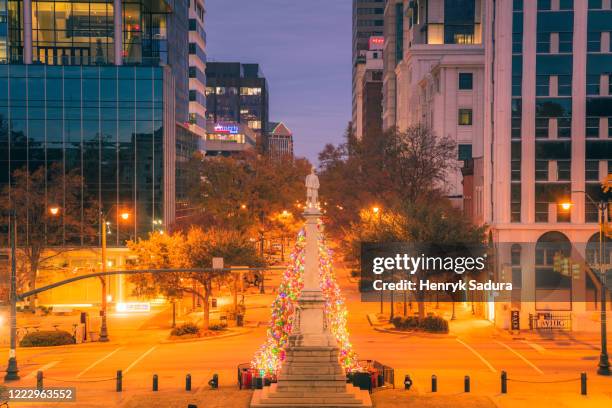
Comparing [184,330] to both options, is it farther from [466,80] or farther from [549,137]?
[466,80]

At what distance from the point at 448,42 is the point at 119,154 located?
159ft

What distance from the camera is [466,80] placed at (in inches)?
3201

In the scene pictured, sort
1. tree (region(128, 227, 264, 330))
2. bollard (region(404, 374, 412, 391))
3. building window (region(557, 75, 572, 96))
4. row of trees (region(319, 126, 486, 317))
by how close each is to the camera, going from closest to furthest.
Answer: bollard (region(404, 374, 412, 391)) → tree (region(128, 227, 264, 330)) → row of trees (region(319, 126, 486, 317)) → building window (region(557, 75, 572, 96))

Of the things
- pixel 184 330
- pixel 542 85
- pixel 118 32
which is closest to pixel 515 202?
pixel 542 85

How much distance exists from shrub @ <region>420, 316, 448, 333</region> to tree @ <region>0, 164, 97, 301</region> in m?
27.2

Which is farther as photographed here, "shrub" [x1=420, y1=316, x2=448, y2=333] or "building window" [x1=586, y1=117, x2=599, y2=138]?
"building window" [x1=586, y1=117, x2=599, y2=138]

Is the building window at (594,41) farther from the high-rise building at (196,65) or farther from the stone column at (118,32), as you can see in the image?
the high-rise building at (196,65)

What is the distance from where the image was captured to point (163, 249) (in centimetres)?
5203

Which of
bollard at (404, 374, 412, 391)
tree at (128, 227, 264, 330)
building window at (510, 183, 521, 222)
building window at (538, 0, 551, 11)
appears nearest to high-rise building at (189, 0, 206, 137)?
tree at (128, 227, 264, 330)

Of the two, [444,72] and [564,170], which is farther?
[444,72]

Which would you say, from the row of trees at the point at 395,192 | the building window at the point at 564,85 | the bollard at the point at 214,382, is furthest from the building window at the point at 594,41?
the bollard at the point at 214,382

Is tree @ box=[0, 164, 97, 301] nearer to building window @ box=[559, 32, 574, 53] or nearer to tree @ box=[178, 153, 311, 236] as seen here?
tree @ box=[178, 153, 311, 236]

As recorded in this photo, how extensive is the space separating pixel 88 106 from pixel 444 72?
116 feet

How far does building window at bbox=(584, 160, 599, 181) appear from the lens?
56.1m
